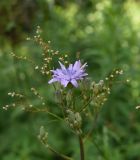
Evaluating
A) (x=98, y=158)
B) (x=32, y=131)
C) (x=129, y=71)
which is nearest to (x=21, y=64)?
(x=32, y=131)

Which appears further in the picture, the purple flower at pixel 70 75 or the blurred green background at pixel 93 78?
the blurred green background at pixel 93 78

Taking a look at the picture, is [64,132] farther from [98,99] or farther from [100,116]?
[98,99]

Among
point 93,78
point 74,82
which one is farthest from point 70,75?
point 93,78

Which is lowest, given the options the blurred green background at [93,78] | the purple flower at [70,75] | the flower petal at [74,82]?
the flower petal at [74,82]

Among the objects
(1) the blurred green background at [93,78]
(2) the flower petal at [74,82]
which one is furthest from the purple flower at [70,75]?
(1) the blurred green background at [93,78]

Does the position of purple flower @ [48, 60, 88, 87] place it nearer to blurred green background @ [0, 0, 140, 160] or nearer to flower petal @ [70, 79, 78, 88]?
flower petal @ [70, 79, 78, 88]

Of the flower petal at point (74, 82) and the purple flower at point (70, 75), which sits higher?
the purple flower at point (70, 75)

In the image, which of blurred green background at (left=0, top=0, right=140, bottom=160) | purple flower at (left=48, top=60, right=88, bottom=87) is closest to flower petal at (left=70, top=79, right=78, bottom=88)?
purple flower at (left=48, top=60, right=88, bottom=87)

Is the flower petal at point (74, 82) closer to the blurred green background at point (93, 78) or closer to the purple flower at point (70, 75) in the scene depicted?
the purple flower at point (70, 75)
